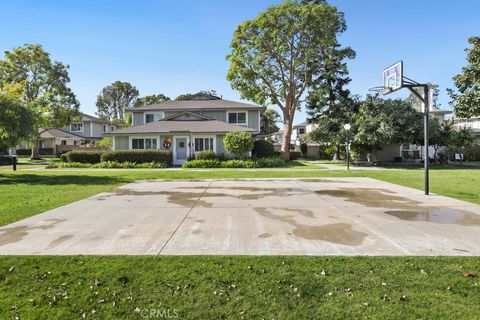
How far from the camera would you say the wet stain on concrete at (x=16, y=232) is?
17.1ft

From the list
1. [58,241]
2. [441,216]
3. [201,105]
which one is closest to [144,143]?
[201,105]

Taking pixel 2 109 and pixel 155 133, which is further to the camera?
pixel 155 133

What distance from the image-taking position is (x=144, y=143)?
27000 millimetres

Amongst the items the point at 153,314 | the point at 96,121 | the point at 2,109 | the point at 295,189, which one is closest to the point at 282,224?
the point at 153,314

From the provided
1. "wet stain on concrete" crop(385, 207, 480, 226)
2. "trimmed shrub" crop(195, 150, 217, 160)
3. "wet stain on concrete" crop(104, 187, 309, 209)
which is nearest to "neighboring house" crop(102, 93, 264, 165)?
"trimmed shrub" crop(195, 150, 217, 160)

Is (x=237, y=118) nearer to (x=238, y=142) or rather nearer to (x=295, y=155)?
(x=238, y=142)

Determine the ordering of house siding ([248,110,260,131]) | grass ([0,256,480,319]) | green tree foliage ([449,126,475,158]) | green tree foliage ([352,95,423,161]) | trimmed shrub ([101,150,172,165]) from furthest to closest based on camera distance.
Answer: house siding ([248,110,260,131]) < green tree foliage ([449,126,475,158]) < trimmed shrub ([101,150,172,165]) < green tree foliage ([352,95,423,161]) < grass ([0,256,480,319])

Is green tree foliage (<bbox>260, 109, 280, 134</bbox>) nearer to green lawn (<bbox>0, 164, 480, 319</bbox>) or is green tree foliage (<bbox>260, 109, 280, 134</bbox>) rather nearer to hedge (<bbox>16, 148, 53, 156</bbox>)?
hedge (<bbox>16, 148, 53, 156</bbox>)

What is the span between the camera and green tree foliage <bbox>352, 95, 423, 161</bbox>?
24156 mm

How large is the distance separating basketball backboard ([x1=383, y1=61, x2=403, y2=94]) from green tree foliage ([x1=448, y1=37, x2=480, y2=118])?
173 centimetres

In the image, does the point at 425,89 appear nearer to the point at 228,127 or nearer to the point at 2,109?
the point at 2,109

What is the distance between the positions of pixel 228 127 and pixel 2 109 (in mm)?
16521

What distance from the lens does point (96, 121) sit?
53.5m

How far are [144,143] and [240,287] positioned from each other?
81.9 ft
